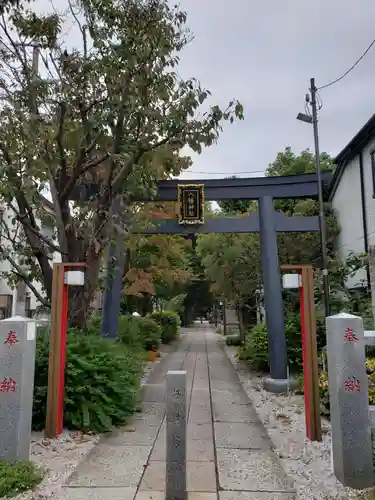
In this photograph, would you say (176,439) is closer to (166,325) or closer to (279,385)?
(279,385)

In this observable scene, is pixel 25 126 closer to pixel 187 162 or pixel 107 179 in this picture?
pixel 107 179

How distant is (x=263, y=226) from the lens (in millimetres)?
9859

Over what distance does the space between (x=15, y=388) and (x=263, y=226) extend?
6735 mm

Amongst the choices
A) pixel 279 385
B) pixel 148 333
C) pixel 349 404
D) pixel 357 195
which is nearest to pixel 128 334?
pixel 148 333

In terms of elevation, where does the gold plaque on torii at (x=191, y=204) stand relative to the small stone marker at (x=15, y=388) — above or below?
above

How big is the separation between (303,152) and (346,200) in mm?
6067

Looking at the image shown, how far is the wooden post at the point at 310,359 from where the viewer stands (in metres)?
5.58

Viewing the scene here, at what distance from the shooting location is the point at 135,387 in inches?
292

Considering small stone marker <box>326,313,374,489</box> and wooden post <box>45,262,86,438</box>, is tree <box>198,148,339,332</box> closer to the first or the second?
small stone marker <box>326,313,374,489</box>

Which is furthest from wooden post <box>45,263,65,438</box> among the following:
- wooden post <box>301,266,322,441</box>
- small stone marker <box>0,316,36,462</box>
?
wooden post <box>301,266,322,441</box>

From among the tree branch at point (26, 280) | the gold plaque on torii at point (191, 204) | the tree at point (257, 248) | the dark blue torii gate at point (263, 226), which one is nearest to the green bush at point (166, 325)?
the tree at point (257, 248)

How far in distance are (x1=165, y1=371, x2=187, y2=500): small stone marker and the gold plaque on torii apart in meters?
6.22

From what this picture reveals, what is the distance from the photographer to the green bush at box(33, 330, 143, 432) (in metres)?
6.01

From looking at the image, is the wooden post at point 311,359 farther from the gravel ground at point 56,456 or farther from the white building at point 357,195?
the white building at point 357,195
